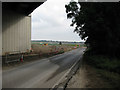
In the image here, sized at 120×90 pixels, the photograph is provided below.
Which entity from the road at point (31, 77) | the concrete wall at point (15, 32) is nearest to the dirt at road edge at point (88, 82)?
the road at point (31, 77)

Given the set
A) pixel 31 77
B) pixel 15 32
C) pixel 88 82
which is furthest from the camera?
pixel 15 32

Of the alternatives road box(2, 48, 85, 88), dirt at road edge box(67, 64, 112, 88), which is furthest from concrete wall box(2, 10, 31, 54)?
dirt at road edge box(67, 64, 112, 88)

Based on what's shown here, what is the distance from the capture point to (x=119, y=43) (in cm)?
1352

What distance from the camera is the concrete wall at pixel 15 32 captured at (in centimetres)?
1873

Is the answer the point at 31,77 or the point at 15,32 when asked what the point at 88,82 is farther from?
the point at 15,32

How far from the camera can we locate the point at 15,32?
20516mm

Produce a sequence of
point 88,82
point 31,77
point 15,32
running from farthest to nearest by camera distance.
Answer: point 15,32
point 31,77
point 88,82

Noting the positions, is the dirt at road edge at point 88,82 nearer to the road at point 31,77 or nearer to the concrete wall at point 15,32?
the road at point 31,77

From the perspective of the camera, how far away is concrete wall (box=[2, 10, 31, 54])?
61.5 ft

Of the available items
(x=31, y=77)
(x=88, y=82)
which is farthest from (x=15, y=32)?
(x=88, y=82)

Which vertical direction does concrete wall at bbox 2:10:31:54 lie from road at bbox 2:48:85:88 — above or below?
above

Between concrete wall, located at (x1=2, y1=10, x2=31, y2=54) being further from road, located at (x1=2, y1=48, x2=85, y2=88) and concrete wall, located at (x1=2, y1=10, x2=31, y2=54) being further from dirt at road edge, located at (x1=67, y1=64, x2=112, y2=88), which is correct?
dirt at road edge, located at (x1=67, y1=64, x2=112, y2=88)

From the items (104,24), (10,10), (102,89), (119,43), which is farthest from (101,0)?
(10,10)

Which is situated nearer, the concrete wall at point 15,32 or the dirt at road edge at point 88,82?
the dirt at road edge at point 88,82
